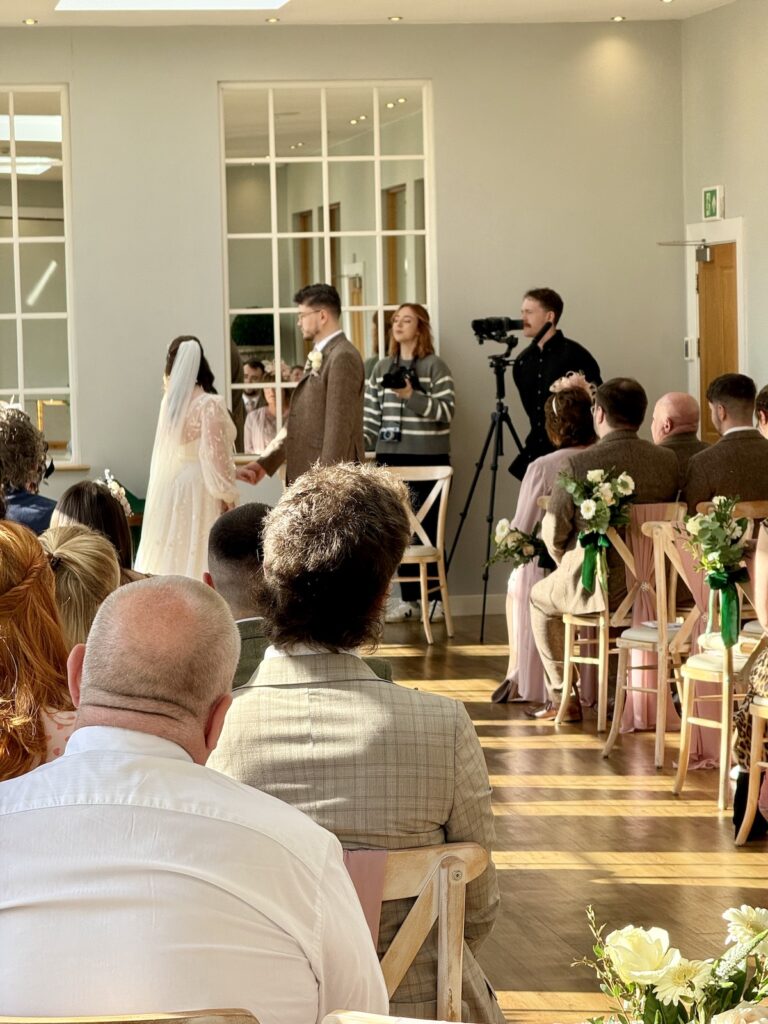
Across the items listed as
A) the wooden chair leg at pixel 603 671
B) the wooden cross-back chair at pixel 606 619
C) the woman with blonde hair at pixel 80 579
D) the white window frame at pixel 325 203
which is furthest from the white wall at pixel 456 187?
the woman with blonde hair at pixel 80 579

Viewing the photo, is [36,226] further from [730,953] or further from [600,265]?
[730,953]

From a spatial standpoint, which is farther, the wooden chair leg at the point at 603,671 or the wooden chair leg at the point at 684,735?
the wooden chair leg at the point at 603,671

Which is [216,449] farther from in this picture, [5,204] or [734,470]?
[5,204]

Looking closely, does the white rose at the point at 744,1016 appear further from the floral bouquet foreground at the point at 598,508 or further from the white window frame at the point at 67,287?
the white window frame at the point at 67,287

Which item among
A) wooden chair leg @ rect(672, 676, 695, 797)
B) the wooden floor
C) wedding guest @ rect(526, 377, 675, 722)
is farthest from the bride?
wooden chair leg @ rect(672, 676, 695, 797)

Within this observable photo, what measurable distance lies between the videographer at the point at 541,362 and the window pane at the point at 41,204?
10.1 feet

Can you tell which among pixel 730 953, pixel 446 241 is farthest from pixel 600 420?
pixel 730 953

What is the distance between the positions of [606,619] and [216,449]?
221 cm

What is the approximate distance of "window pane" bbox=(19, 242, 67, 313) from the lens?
32.2 feet

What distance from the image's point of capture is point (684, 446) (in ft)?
21.9

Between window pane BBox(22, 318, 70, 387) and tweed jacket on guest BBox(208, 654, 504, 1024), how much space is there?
7.78 m

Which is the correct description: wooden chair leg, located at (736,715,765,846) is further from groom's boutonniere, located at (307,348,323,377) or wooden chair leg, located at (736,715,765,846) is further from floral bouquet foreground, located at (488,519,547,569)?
groom's boutonniere, located at (307,348,323,377)

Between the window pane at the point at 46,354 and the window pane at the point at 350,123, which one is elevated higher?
the window pane at the point at 350,123

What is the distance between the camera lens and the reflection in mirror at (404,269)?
10.2 meters
